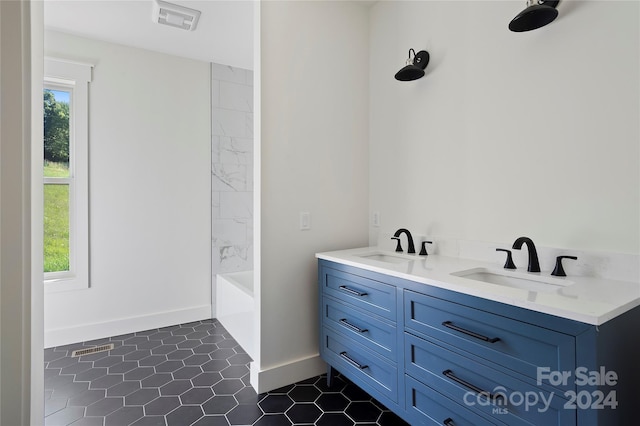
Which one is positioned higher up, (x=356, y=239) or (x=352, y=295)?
(x=356, y=239)

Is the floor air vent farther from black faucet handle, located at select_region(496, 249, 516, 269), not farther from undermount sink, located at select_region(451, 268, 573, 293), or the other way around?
black faucet handle, located at select_region(496, 249, 516, 269)

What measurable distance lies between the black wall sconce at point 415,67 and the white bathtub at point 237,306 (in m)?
1.91

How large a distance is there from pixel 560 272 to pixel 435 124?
1069 mm

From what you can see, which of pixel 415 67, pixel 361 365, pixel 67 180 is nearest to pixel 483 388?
pixel 361 365

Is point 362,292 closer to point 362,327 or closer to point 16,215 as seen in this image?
point 362,327

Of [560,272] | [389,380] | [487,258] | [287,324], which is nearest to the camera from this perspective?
[560,272]

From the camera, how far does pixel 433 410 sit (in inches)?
53.8

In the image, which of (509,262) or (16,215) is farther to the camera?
(509,262)

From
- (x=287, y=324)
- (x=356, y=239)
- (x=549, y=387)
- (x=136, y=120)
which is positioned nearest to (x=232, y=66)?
(x=136, y=120)

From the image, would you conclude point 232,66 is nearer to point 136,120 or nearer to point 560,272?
point 136,120

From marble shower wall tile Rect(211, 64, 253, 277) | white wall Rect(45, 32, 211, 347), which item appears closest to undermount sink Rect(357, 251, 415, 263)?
marble shower wall tile Rect(211, 64, 253, 277)

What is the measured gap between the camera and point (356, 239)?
247 cm

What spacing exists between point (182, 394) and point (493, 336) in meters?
1.81

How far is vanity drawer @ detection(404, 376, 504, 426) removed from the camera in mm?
1229
